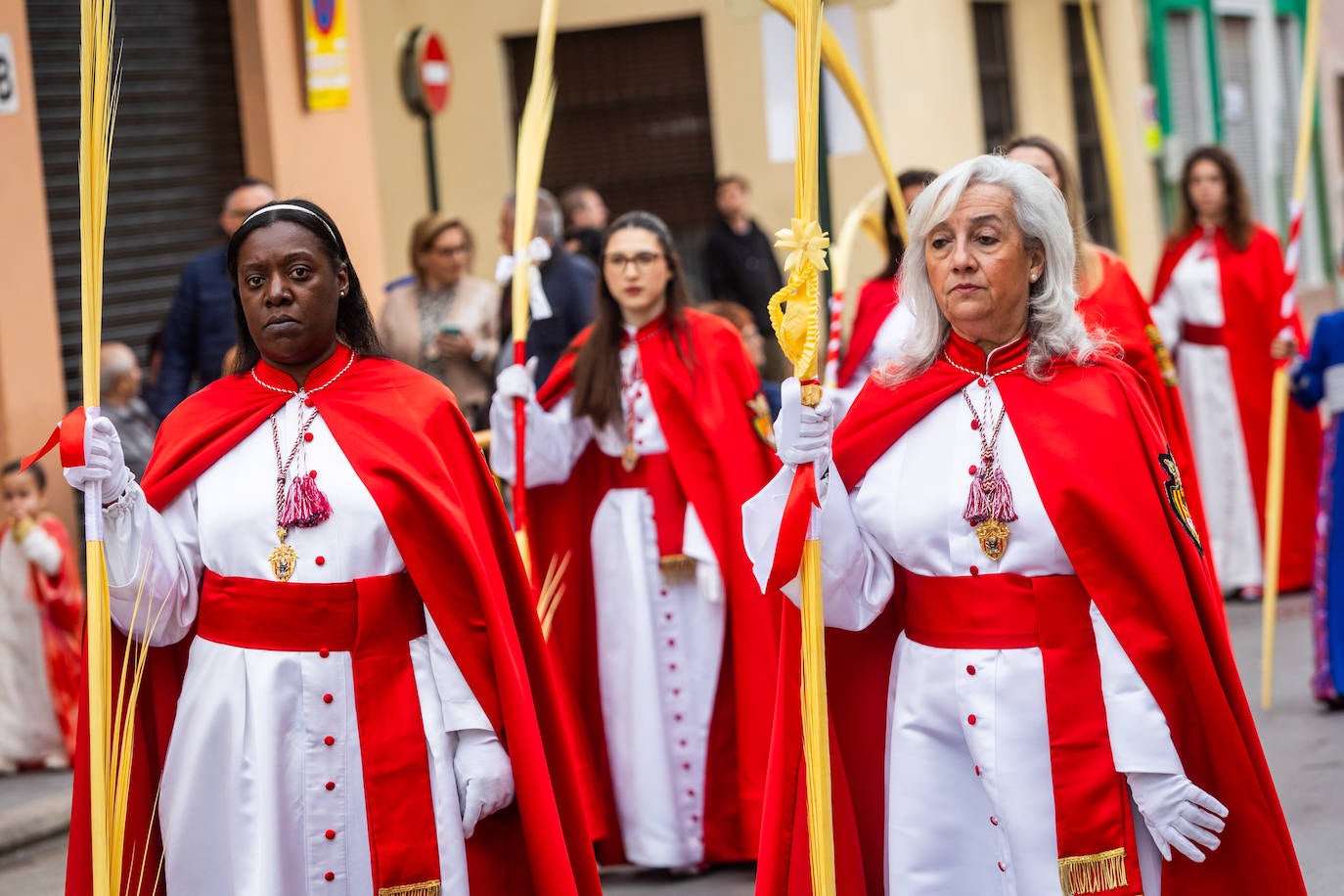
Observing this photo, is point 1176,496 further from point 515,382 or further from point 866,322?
point 866,322

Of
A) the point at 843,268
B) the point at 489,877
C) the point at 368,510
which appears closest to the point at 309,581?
the point at 368,510

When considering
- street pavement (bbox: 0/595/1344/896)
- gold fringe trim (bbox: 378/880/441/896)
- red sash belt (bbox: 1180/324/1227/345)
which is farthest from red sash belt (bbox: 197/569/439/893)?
red sash belt (bbox: 1180/324/1227/345)

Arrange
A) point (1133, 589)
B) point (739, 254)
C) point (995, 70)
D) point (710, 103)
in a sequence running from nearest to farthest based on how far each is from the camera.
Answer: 1. point (1133, 589)
2. point (739, 254)
3. point (710, 103)
4. point (995, 70)

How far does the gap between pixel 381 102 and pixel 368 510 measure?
43.8 ft

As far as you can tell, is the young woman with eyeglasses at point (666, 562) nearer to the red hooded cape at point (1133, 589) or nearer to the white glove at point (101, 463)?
the red hooded cape at point (1133, 589)

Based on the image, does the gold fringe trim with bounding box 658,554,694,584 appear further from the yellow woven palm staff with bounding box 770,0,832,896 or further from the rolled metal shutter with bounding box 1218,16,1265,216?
the rolled metal shutter with bounding box 1218,16,1265,216

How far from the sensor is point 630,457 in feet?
21.8

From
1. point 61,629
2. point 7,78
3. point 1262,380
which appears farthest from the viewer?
point 1262,380

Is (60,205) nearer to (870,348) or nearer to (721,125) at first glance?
(870,348)

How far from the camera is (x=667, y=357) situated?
21.8 ft

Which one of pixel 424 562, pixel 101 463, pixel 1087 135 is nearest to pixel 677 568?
pixel 424 562

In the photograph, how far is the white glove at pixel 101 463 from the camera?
12.0ft

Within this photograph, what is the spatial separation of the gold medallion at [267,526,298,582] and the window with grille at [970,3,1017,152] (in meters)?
16.1

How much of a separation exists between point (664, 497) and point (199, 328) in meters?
3.04
